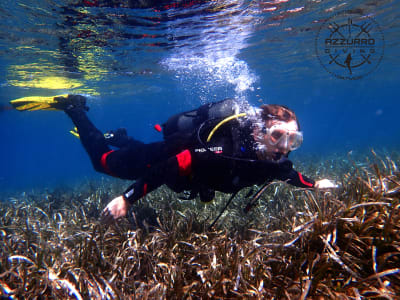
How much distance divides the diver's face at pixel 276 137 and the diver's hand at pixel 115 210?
7.75ft

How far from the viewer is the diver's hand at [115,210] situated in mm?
3316

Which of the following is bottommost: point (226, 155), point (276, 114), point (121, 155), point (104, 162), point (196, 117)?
point (104, 162)

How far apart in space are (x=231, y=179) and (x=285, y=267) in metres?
1.48

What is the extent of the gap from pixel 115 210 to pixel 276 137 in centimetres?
285

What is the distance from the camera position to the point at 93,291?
94.7 inches

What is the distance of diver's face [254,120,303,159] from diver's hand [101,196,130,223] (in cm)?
236

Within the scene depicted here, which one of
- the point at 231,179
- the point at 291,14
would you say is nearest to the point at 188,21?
the point at 291,14

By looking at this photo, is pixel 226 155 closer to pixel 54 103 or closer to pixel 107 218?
pixel 107 218

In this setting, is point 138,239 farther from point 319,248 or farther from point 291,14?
point 291,14

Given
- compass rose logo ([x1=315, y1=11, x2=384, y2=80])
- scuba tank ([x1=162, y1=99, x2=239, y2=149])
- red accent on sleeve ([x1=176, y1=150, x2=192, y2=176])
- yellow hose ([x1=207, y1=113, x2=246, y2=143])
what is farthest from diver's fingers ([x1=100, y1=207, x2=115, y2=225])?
compass rose logo ([x1=315, y1=11, x2=384, y2=80])

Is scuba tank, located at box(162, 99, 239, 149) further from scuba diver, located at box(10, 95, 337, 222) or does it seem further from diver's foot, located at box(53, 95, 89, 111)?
diver's foot, located at box(53, 95, 89, 111)

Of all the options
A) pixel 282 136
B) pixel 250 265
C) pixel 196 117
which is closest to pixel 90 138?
pixel 196 117

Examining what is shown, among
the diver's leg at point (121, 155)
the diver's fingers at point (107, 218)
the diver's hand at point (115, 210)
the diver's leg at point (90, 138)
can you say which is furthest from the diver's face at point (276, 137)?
the diver's leg at point (90, 138)

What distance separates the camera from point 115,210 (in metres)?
3.38
